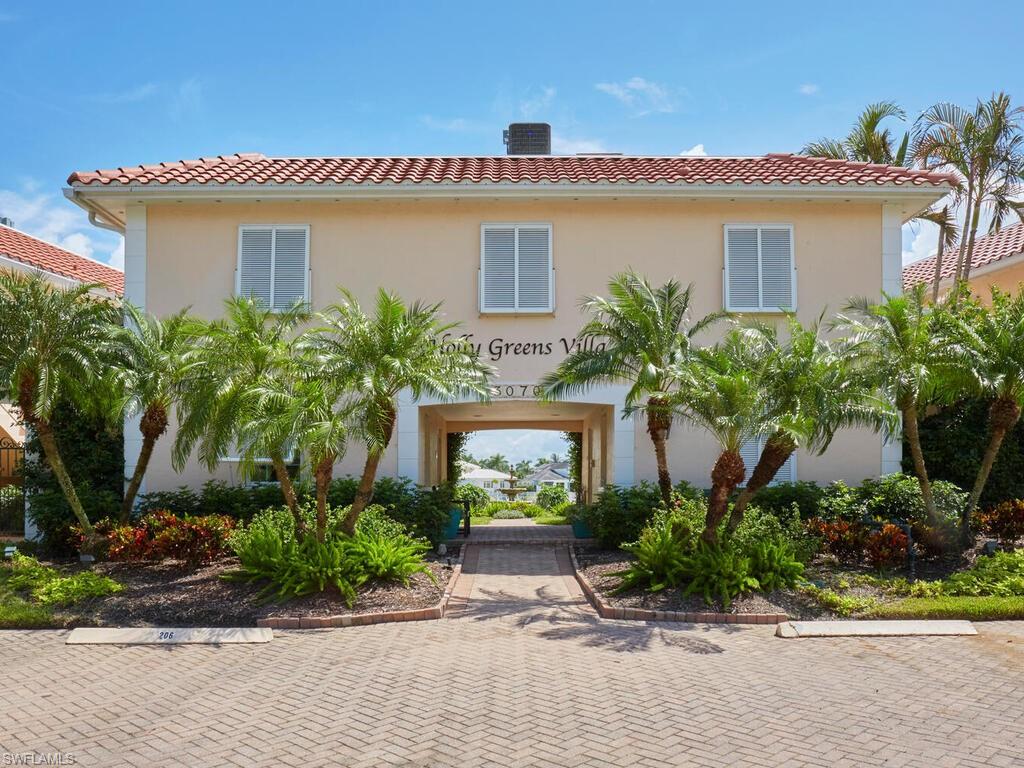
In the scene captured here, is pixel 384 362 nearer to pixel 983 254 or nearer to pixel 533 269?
pixel 533 269

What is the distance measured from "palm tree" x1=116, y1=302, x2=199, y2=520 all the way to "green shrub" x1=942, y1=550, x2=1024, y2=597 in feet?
36.9

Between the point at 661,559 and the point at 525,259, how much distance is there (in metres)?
6.96

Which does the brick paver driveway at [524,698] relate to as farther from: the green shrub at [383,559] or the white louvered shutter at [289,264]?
the white louvered shutter at [289,264]

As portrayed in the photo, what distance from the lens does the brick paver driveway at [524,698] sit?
623cm

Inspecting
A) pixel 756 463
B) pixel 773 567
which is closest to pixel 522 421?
pixel 756 463

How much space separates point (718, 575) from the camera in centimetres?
1123

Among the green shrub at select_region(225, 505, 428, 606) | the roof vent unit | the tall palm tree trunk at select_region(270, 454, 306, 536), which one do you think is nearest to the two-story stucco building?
the tall palm tree trunk at select_region(270, 454, 306, 536)

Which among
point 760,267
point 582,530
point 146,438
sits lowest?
point 582,530

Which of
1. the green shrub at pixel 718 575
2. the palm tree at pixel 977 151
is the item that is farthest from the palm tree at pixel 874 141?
the green shrub at pixel 718 575

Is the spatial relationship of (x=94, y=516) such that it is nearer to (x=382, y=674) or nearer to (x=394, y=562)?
(x=394, y=562)

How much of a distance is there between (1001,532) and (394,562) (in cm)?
1023

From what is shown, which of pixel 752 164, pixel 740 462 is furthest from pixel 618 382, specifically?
pixel 752 164

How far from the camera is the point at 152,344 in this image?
13742 millimetres

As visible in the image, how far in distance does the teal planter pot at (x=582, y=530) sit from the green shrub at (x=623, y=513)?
1211 millimetres
